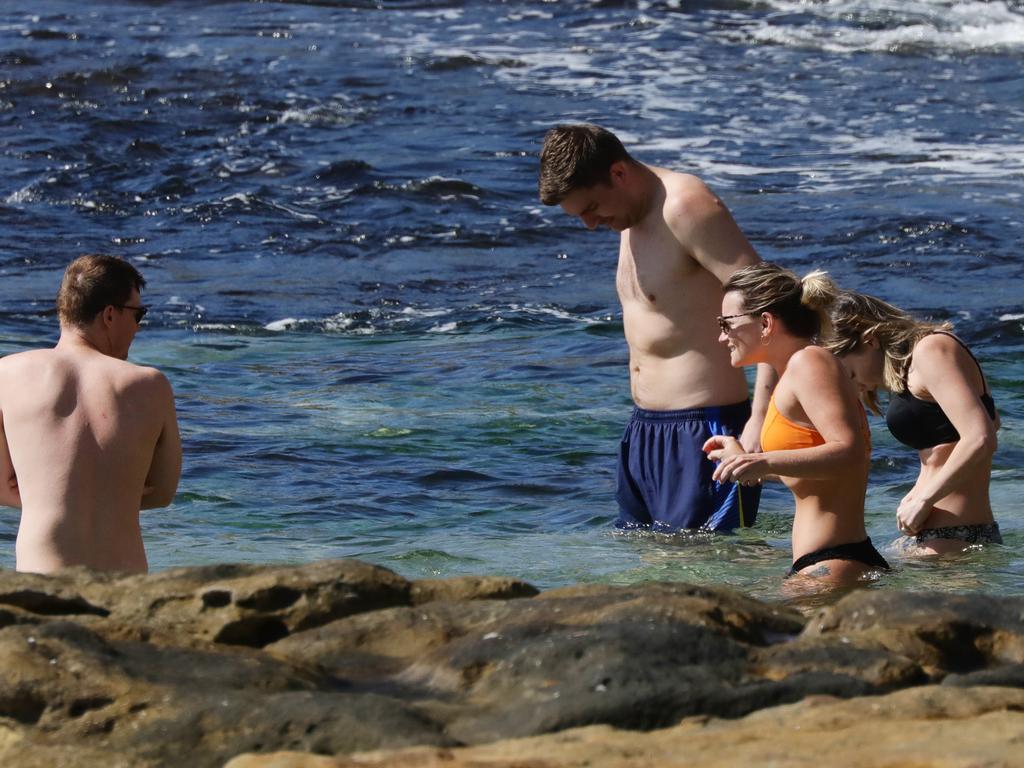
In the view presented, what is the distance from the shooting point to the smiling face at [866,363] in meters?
5.43

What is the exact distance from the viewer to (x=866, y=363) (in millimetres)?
5473

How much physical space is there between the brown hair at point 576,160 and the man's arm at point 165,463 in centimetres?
160

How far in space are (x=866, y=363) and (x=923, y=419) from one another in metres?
0.28

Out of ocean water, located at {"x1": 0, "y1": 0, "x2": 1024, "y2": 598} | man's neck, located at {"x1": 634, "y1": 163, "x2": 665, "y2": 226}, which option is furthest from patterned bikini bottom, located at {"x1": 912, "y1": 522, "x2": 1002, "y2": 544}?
man's neck, located at {"x1": 634, "y1": 163, "x2": 665, "y2": 226}

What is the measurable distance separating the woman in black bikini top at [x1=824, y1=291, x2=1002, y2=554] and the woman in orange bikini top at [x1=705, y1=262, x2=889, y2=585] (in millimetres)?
254

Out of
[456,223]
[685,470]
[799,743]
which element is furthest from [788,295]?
[456,223]

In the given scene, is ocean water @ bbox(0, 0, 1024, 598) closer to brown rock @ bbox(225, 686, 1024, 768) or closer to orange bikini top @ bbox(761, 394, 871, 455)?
orange bikini top @ bbox(761, 394, 871, 455)

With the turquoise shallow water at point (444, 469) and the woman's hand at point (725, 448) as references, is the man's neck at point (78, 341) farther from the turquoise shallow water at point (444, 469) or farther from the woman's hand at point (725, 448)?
the turquoise shallow water at point (444, 469)

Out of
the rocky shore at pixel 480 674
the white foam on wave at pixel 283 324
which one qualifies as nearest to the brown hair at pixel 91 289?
the rocky shore at pixel 480 674

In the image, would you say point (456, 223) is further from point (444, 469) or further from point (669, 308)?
point (669, 308)

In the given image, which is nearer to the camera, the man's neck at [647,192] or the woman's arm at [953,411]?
the woman's arm at [953,411]

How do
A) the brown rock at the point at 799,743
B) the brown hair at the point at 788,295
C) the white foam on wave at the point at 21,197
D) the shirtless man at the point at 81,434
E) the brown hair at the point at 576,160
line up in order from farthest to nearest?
the white foam on wave at the point at 21,197
the brown hair at the point at 576,160
the brown hair at the point at 788,295
the shirtless man at the point at 81,434
the brown rock at the point at 799,743

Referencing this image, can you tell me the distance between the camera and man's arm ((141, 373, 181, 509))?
4.74 metres

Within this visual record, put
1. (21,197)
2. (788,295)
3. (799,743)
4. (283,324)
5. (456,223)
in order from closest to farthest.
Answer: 1. (799,743)
2. (788,295)
3. (283,324)
4. (456,223)
5. (21,197)
